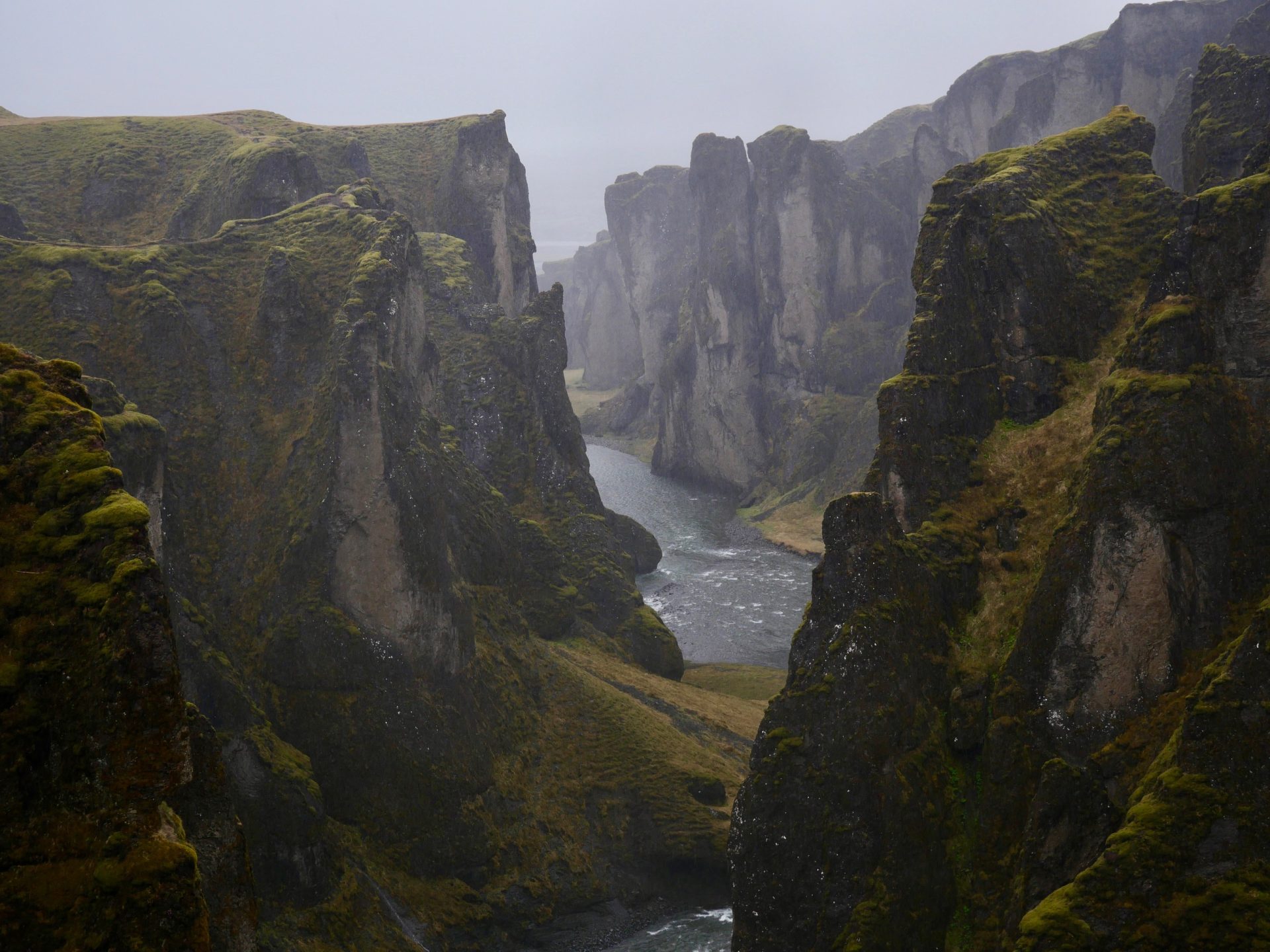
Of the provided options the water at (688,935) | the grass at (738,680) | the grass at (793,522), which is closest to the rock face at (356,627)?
the water at (688,935)

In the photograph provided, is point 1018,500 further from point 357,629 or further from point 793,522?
point 793,522

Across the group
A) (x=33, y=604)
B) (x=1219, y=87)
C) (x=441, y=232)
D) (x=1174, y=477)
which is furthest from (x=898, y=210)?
(x=33, y=604)

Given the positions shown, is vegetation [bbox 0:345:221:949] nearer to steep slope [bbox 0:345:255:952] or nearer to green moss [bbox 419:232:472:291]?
steep slope [bbox 0:345:255:952]

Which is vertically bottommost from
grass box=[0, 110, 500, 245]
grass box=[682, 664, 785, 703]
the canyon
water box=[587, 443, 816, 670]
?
grass box=[682, 664, 785, 703]

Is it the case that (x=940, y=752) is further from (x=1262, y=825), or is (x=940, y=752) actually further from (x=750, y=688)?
(x=750, y=688)

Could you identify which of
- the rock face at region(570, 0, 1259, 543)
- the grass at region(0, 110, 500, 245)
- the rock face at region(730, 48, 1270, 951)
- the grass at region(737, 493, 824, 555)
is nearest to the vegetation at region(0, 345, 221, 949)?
the rock face at region(730, 48, 1270, 951)

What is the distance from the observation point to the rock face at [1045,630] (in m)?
19.2

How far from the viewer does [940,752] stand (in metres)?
26.4

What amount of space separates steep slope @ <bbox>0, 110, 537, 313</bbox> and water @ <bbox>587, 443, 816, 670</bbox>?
31521mm

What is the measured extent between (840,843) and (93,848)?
58.7 ft

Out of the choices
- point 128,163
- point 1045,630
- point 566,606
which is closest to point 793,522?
point 566,606

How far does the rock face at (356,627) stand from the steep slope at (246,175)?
14.9 m

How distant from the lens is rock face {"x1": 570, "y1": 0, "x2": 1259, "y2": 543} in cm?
12462

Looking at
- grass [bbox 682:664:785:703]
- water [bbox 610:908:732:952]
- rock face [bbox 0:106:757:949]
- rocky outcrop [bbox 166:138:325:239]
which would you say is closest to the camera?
rock face [bbox 0:106:757:949]
